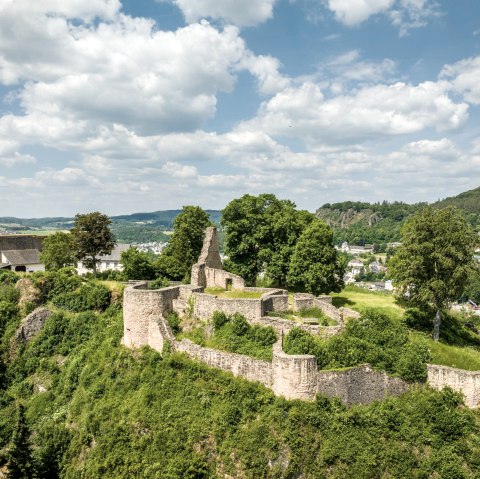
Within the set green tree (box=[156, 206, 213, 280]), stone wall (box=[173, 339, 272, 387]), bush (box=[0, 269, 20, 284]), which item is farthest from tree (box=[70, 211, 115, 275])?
stone wall (box=[173, 339, 272, 387])

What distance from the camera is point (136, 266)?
141 ft

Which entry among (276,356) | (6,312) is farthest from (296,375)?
(6,312)

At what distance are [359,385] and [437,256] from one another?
11.0 meters

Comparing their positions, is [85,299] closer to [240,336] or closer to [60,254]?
[60,254]

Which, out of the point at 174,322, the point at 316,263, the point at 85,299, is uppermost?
the point at 316,263

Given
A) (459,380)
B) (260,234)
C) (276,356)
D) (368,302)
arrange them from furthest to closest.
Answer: (260,234), (368,302), (459,380), (276,356)

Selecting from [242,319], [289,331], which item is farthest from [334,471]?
[242,319]

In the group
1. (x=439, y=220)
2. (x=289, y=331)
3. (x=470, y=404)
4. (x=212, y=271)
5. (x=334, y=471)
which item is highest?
(x=439, y=220)

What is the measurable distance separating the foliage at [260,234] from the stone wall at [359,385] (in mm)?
17050

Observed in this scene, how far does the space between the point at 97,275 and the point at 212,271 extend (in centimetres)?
1624

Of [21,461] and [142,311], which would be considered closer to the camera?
[21,461]

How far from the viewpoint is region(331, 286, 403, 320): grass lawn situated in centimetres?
3534

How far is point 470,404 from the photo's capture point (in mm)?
21781

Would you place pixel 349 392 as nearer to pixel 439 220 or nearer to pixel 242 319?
pixel 242 319
